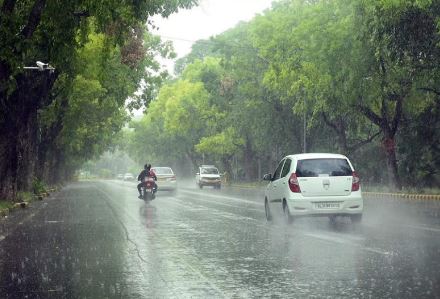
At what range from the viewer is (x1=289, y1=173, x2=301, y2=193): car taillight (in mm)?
15297

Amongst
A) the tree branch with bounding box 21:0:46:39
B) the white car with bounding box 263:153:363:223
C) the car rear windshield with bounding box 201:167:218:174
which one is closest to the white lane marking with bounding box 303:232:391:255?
the white car with bounding box 263:153:363:223

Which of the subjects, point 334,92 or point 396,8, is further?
point 334,92

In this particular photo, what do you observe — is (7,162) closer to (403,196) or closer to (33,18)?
(33,18)

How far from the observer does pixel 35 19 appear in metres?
19.5

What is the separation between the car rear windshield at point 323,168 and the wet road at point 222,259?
138 centimetres

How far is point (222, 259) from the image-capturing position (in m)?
10.2

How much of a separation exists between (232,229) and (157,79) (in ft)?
88.9

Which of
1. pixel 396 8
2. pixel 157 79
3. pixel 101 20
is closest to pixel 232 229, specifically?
pixel 101 20

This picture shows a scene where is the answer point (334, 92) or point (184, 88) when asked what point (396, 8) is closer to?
point (334, 92)

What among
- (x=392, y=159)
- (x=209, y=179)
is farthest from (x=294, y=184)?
(x=209, y=179)

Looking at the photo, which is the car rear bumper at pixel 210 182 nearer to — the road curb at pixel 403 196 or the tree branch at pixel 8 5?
the road curb at pixel 403 196

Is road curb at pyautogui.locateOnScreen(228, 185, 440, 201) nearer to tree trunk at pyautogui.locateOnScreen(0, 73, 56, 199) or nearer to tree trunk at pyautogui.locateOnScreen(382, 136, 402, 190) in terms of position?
tree trunk at pyautogui.locateOnScreen(382, 136, 402, 190)

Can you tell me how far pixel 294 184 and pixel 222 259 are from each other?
18.2ft

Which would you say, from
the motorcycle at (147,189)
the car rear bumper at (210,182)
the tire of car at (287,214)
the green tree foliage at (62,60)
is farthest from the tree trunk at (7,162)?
the car rear bumper at (210,182)
